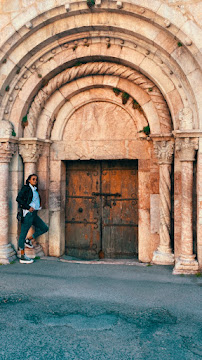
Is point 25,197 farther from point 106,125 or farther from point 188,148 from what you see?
point 188,148

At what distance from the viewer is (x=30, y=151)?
5.57m

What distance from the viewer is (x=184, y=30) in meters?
4.52

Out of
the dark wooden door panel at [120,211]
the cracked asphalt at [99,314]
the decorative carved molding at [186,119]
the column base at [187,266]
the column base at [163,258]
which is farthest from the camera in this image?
the dark wooden door panel at [120,211]

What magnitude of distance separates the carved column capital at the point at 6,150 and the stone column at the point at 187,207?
2.75m

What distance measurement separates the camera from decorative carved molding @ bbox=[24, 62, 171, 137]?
17.2ft

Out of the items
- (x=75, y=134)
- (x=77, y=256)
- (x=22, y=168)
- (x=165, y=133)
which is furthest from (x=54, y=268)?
(x=165, y=133)

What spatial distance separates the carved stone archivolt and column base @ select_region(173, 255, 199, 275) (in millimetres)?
2924

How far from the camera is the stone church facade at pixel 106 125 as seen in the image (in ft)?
15.5

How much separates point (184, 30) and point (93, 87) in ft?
6.04

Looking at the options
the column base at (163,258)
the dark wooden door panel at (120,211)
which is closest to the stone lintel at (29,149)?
the dark wooden door panel at (120,211)

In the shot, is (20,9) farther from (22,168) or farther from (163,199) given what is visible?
(163,199)

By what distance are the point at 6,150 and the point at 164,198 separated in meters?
2.71

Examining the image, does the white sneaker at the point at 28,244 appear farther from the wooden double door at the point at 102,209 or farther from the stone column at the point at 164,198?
the stone column at the point at 164,198

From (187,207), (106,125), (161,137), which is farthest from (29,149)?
(187,207)
